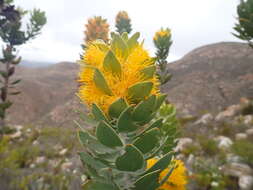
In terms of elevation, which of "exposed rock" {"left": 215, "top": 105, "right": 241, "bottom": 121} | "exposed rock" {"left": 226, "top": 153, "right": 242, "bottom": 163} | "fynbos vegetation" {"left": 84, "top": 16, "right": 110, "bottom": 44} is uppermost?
"fynbos vegetation" {"left": 84, "top": 16, "right": 110, "bottom": 44}

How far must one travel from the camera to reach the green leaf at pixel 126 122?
113 cm

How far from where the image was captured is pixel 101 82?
1.19 meters

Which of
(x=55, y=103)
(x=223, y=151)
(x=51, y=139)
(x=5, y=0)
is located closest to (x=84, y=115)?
(x=5, y=0)

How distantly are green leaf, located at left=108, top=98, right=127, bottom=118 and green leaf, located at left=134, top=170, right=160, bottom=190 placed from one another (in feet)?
1.11

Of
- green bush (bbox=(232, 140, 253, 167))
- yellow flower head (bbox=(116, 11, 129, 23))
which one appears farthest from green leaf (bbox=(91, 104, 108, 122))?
yellow flower head (bbox=(116, 11, 129, 23))

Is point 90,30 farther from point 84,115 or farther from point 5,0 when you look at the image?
point 84,115

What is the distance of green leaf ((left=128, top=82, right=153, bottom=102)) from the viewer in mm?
1183

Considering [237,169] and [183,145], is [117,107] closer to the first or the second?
[237,169]

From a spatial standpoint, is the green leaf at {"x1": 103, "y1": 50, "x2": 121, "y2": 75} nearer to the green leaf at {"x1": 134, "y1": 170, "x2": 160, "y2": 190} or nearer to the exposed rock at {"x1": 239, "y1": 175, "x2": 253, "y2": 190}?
the green leaf at {"x1": 134, "y1": 170, "x2": 160, "y2": 190}

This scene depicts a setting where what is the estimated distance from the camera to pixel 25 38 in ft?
24.1

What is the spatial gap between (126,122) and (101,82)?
241 millimetres

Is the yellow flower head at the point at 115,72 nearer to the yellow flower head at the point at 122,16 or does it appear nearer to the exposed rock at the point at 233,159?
the exposed rock at the point at 233,159

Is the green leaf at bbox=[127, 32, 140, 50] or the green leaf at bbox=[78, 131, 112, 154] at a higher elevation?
the green leaf at bbox=[127, 32, 140, 50]

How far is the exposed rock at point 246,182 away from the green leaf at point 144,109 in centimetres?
499
